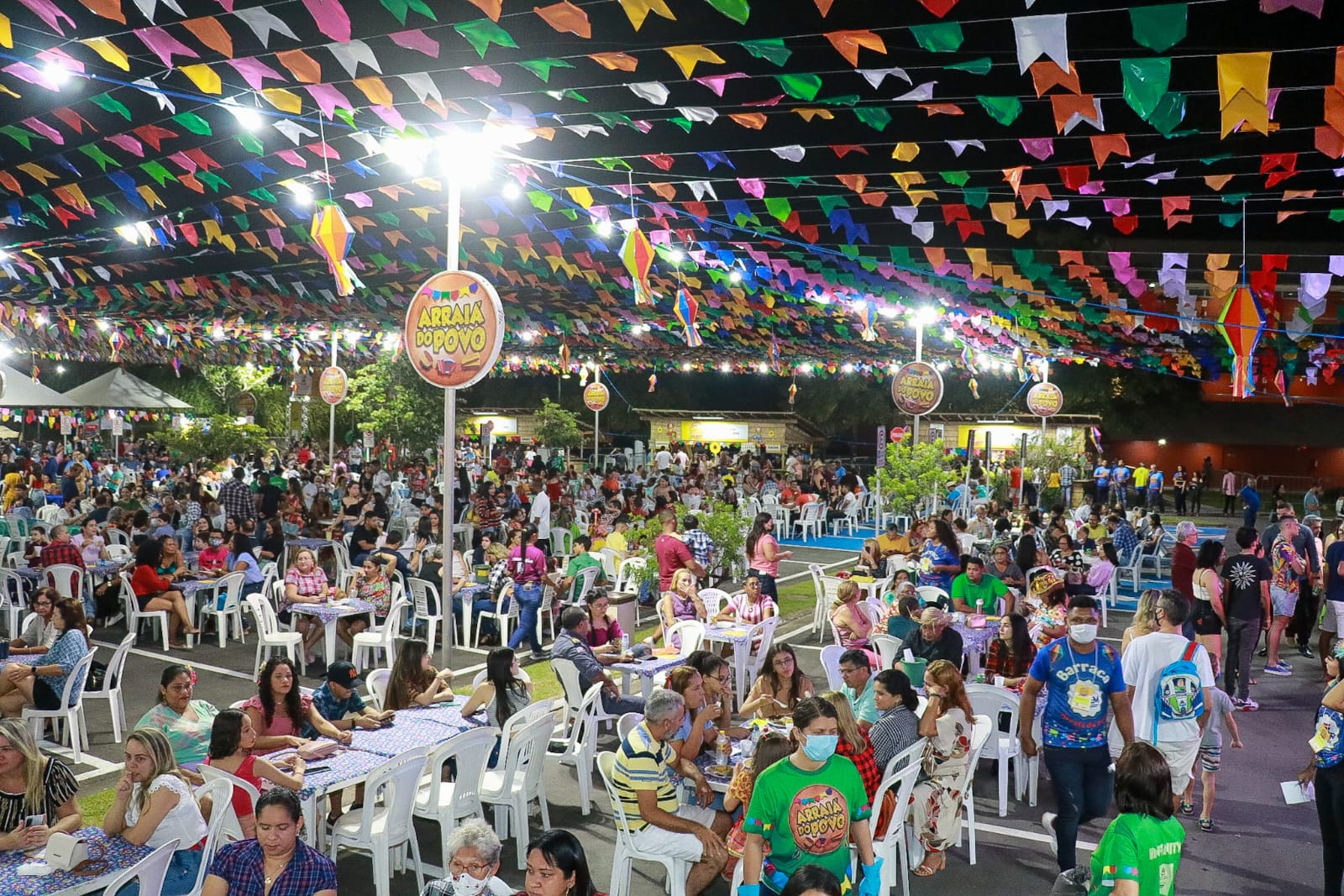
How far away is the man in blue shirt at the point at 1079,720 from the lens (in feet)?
17.1

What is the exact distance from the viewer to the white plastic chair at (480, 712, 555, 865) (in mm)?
5777

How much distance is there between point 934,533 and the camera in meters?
11.2

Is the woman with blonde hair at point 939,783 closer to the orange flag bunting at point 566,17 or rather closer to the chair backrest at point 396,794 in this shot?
the chair backrest at point 396,794

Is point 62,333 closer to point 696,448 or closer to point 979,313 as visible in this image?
point 696,448

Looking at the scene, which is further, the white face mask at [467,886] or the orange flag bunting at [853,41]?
the orange flag bunting at [853,41]

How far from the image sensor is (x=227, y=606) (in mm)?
11172

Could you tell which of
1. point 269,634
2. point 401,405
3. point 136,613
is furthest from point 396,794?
point 401,405

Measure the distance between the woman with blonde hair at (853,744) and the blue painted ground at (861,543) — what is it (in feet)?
40.8

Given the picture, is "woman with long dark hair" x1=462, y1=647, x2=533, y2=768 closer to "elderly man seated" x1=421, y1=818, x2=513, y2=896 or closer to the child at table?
the child at table

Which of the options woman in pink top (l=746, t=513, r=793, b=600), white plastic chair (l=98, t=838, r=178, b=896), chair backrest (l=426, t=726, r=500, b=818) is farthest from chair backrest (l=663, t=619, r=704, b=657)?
white plastic chair (l=98, t=838, r=178, b=896)

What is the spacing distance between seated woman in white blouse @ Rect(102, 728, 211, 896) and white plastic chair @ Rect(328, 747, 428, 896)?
0.78 meters

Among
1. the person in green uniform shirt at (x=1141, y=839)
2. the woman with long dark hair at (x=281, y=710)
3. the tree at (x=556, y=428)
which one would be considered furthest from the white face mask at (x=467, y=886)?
the tree at (x=556, y=428)

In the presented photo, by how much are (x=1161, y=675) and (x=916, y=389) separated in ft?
27.0

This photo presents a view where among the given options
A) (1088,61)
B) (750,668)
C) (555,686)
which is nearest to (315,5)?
(1088,61)
